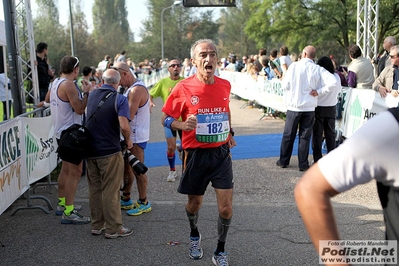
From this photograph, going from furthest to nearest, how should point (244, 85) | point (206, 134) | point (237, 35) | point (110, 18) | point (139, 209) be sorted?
point (110, 18)
point (237, 35)
point (244, 85)
point (139, 209)
point (206, 134)

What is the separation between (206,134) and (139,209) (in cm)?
221

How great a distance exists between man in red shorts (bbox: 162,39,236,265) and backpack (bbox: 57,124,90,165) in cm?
123

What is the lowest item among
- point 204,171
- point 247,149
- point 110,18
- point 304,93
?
point 247,149

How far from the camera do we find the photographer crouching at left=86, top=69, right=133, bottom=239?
5.12m

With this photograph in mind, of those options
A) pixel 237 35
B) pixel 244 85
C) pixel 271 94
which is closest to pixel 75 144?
pixel 271 94

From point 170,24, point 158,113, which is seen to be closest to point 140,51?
point 170,24

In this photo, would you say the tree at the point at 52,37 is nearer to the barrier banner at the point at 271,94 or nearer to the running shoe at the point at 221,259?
the barrier banner at the point at 271,94

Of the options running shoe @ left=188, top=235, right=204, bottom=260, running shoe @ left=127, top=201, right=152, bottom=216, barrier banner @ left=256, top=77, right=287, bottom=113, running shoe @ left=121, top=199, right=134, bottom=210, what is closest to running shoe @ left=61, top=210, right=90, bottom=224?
running shoe @ left=127, top=201, right=152, bottom=216

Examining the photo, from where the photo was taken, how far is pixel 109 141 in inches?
204

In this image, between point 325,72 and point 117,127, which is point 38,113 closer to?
point 117,127

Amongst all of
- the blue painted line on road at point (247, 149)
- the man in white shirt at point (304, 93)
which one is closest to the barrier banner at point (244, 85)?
the blue painted line on road at point (247, 149)

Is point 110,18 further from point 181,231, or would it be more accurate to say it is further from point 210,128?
point 210,128

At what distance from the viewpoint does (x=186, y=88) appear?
14.1ft

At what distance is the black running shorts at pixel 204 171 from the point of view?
4.25m
